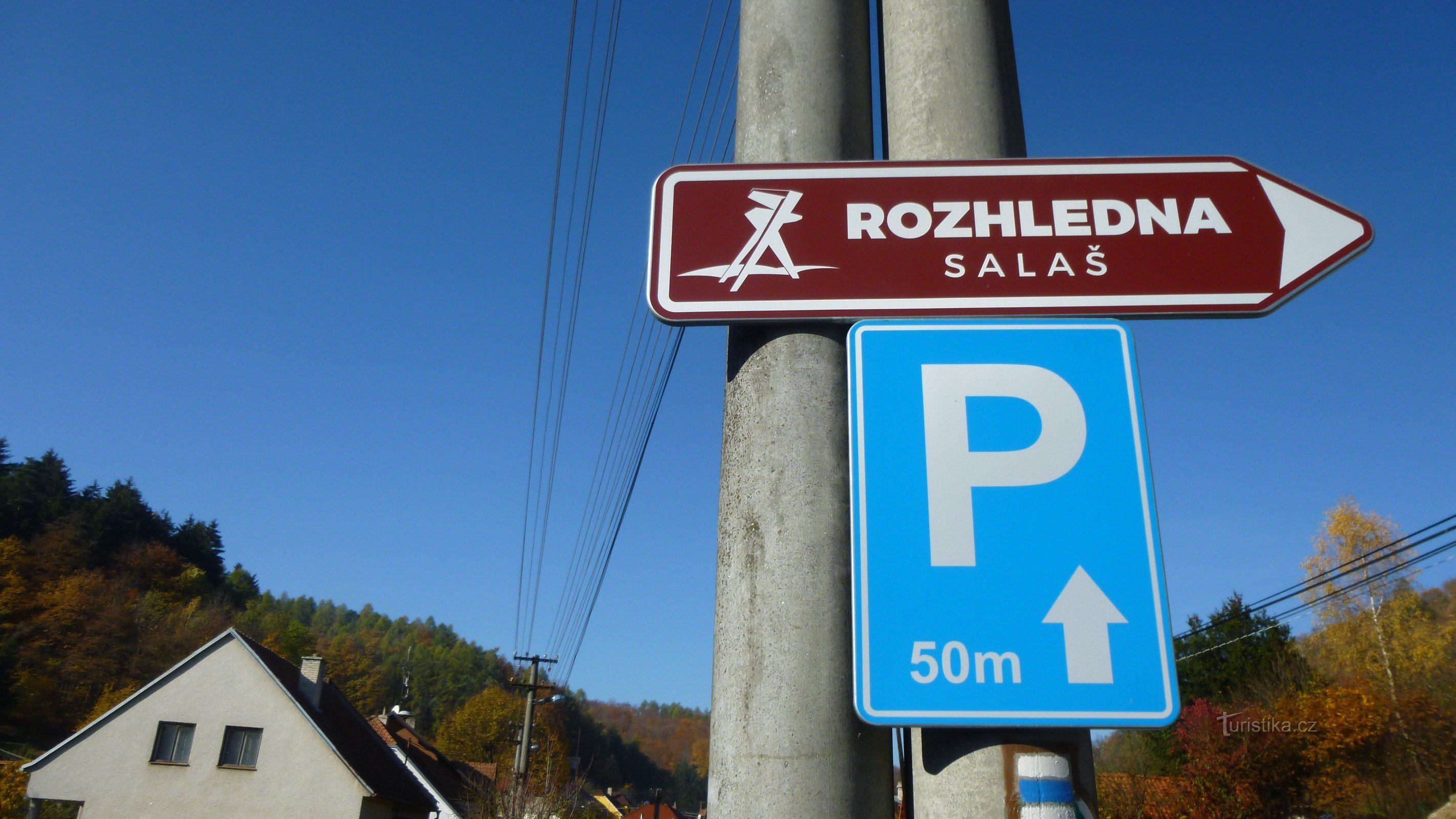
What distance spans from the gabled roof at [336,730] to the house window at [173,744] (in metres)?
1.28

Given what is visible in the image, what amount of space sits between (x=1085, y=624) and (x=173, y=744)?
30.2 m

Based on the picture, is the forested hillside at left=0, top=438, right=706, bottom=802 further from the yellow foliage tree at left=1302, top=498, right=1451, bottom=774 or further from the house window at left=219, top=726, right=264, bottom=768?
the yellow foliage tree at left=1302, top=498, right=1451, bottom=774

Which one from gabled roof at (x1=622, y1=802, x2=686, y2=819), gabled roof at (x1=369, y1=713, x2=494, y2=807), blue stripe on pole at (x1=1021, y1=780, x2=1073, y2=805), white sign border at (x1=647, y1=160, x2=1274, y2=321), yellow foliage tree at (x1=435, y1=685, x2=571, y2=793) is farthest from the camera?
gabled roof at (x1=622, y1=802, x2=686, y2=819)

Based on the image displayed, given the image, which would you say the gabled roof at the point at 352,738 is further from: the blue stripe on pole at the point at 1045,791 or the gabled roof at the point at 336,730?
the blue stripe on pole at the point at 1045,791

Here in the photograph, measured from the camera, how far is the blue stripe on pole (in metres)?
1.22

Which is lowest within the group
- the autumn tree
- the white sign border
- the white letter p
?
the white letter p

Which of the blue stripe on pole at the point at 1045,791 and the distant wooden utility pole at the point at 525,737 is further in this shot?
the distant wooden utility pole at the point at 525,737

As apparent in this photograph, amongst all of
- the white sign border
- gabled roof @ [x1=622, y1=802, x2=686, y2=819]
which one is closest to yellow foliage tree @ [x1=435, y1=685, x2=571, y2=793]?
gabled roof @ [x1=622, y1=802, x2=686, y2=819]

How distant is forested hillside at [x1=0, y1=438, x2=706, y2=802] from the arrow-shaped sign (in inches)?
2150

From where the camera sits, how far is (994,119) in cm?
182

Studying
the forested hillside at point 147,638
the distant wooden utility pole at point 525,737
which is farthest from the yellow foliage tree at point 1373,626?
the forested hillside at point 147,638

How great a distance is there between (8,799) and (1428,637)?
48.8 metres

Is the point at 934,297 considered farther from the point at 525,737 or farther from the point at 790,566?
the point at 525,737

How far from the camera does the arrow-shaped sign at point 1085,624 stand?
4.17 feet
